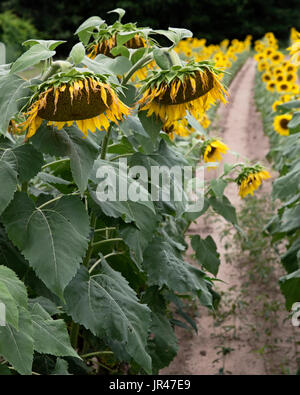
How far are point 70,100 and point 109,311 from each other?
63cm

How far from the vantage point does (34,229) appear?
150 centimetres

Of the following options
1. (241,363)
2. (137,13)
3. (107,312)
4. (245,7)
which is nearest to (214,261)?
(241,363)

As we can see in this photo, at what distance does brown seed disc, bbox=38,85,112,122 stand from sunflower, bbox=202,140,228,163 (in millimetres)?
1388

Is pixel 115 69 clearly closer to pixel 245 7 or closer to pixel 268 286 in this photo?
pixel 268 286

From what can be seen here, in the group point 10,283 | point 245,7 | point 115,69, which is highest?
point 115,69

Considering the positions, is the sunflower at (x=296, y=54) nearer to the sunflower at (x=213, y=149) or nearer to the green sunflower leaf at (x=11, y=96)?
the sunflower at (x=213, y=149)

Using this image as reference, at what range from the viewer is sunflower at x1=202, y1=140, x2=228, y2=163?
2771 mm

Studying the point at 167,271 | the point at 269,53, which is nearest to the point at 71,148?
the point at 167,271

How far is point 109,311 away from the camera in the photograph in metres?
1.64

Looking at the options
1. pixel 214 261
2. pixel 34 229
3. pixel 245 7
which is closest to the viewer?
pixel 34 229

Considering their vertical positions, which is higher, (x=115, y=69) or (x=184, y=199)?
(x=115, y=69)

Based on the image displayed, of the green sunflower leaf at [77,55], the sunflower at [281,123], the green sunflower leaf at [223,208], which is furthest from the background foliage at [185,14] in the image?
the green sunflower leaf at [77,55]

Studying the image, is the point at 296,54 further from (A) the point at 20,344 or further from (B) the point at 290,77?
(B) the point at 290,77
